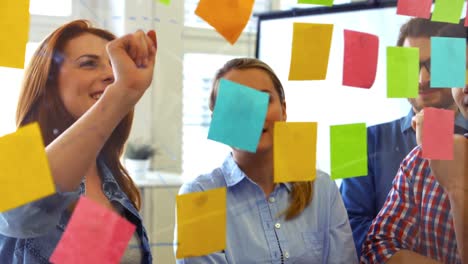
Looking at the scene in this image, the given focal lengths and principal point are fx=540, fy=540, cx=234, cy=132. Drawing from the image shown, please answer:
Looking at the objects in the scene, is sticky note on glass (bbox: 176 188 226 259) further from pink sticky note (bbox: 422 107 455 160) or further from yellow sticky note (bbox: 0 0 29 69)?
pink sticky note (bbox: 422 107 455 160)

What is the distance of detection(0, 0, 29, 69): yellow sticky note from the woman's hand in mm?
109

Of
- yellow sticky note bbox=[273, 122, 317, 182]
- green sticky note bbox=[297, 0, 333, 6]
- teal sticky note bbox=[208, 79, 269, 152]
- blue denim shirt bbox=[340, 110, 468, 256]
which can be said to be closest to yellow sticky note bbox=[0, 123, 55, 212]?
teal sticky note bbox=[208, 79, 269, 152]

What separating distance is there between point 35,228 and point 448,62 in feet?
2.50

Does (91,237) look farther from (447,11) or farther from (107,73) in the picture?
(447,11)

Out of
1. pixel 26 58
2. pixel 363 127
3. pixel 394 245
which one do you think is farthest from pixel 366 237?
pixel 26 58

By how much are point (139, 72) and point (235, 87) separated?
147 mm

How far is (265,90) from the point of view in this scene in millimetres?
863

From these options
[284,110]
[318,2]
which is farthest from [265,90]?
[318,2]

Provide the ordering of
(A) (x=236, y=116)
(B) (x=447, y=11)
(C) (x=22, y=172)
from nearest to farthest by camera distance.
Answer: (C) (x=22, y=172), (A) (x=236, y=116), (B) (x=447, y=11)

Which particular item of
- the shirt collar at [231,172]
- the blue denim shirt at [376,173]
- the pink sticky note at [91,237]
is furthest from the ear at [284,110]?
the pink sticky note at [91,237]

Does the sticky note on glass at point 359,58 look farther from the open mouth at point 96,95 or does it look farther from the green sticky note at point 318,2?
the open mouth at point 96,95

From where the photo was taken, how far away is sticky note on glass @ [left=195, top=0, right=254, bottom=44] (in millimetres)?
795

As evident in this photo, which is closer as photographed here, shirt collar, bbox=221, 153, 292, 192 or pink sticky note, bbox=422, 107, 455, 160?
shirt collar, bbox=221, 153, 292, 192

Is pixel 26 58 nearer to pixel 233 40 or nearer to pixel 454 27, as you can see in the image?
pixel 233 40
